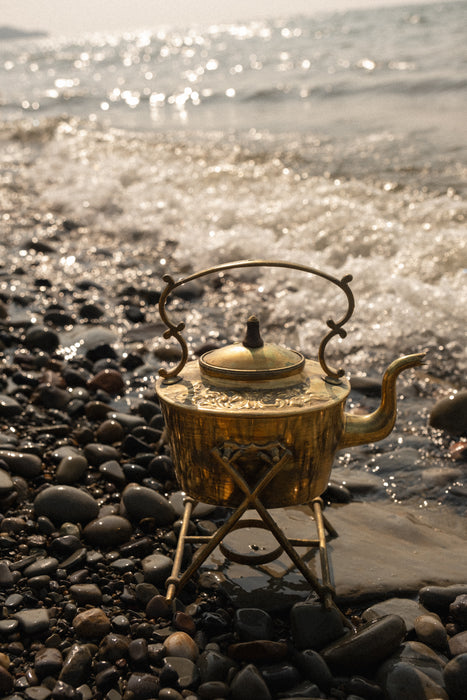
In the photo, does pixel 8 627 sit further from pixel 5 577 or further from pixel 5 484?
pixel 5 484

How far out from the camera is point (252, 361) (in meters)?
1.98

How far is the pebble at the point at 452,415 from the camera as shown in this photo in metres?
3.19

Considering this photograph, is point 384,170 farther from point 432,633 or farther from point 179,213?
point 432,633

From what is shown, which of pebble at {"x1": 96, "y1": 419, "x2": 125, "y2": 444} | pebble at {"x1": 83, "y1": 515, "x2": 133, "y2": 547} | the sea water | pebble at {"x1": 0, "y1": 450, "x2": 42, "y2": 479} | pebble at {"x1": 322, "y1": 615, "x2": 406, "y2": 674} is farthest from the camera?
the sea water

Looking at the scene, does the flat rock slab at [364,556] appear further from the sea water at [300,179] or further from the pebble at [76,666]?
the sea water at [300,179]

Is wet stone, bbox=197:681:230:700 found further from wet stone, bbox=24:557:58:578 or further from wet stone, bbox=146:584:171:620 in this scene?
wet stone, bbox=24:557:58:578

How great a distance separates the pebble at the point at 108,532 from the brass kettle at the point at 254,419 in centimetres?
45

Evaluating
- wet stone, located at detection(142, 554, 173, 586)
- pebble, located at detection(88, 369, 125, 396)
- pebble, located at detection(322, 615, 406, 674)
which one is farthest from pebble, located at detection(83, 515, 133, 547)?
pebble, located at detection(88, 369, 125, 396)

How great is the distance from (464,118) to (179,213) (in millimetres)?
4986

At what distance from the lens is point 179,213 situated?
703 centimetres

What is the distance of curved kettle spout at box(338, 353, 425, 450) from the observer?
2.18 meters

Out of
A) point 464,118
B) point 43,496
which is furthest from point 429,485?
point 464,118

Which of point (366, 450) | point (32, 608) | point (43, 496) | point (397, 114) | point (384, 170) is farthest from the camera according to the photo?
point (397, 114)

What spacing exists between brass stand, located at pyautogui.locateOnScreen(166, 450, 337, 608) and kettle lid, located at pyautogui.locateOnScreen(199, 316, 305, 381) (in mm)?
222
